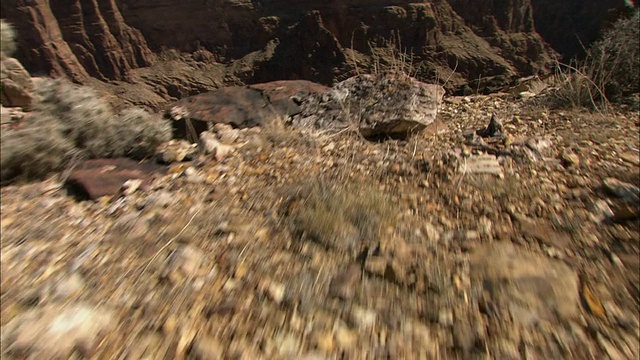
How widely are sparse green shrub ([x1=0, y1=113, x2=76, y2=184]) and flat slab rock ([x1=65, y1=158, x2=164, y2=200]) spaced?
0.66ft

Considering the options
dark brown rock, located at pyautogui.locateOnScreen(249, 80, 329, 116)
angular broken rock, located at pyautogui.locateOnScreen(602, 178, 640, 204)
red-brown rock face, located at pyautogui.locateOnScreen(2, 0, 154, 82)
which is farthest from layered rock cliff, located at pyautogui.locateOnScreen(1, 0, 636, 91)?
angular broken rock, located at pyautogui.locateOnScreen(602, 178, 640, 204)

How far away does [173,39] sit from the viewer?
1505 inches

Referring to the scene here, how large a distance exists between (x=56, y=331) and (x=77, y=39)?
43853mm

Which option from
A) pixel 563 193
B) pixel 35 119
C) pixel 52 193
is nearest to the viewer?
pixel 563 193

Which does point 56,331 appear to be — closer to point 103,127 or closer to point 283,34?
point 103,127

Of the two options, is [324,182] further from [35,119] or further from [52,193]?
[35,119]

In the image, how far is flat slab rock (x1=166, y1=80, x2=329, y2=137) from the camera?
292cm

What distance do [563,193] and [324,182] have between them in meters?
1.17

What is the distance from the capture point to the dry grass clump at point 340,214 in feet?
4.60

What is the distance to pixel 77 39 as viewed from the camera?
34.5 meters

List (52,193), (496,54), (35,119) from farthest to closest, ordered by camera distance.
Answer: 1. (496,54)
2. (35,119)
3. (52,193)

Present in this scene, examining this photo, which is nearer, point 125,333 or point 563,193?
point 125,333

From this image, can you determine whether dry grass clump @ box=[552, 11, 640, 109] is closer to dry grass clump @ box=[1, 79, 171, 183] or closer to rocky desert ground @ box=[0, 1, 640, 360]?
rocky desert ground @ box=[0, 1, 640, 360]

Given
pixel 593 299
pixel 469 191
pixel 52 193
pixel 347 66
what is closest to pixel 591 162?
pixel 469 191
